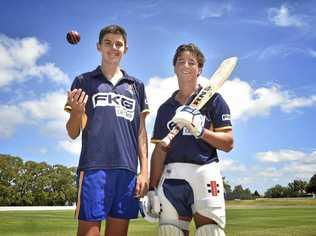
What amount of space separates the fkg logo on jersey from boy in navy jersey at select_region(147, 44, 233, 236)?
32 cm

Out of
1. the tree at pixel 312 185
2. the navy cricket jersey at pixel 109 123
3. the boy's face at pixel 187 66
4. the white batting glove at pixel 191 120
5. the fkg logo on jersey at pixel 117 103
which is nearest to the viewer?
the white batting glove at pixel 191 120

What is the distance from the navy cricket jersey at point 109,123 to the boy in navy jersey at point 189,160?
26 centimetres

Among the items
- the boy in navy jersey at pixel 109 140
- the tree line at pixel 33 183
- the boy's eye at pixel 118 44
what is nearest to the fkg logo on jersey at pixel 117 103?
the boy in navy jersey at pixel 109 140

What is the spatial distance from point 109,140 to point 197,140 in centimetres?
74

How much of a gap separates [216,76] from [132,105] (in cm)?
83

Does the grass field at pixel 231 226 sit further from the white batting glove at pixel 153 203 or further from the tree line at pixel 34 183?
the tree line at pixel 34 183

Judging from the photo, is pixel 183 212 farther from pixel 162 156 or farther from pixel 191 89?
pixel 191 89

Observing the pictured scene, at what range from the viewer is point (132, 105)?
3.76 m

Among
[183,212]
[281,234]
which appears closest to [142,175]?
[183,212]

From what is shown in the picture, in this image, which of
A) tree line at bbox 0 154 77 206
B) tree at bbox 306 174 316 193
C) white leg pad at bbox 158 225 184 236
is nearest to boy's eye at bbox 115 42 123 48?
white leg pad at bbox 158 225 184 236

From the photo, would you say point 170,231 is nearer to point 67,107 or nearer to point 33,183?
point 67,107

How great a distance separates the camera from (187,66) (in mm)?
3777

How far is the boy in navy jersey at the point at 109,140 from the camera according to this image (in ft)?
11.1

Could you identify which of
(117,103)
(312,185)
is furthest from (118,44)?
(312,185)
